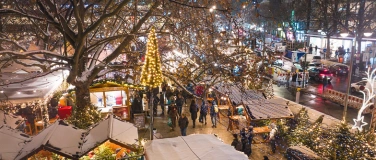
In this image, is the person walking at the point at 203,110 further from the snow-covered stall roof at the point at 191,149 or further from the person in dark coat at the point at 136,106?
the snow-covered stall roof at the point at 191,149

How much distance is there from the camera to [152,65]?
29.1ft

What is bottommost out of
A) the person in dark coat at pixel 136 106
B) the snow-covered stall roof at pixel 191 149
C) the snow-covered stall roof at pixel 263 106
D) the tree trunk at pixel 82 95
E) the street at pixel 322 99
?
the street at pixel 322 99

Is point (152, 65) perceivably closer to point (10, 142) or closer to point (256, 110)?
point (10, 142)

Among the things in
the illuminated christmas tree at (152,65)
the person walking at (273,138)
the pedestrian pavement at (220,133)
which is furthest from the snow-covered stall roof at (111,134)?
the person walking at (273,138)

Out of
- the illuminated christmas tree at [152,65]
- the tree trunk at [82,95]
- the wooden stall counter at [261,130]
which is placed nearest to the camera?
the illuminated christmas tree at [152,65]

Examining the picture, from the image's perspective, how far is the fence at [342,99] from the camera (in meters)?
18.0

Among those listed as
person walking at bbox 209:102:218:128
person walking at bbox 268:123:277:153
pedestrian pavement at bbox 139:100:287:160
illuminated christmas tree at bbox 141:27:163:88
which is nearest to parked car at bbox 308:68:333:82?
pedestrian pavement at bbox 139:100:287:160

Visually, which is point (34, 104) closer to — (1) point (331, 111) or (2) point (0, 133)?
(2) point (0, 133)

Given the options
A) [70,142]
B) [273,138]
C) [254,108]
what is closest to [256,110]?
[254,108]

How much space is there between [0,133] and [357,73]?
103 feet

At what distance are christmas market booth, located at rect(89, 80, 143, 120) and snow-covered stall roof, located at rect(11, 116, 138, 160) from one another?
5587 mm

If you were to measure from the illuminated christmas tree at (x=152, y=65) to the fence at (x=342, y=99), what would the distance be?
47.6 feet

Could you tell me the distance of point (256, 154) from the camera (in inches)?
462

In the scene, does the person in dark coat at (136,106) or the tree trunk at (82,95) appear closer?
the tree trunk at (82,95)
